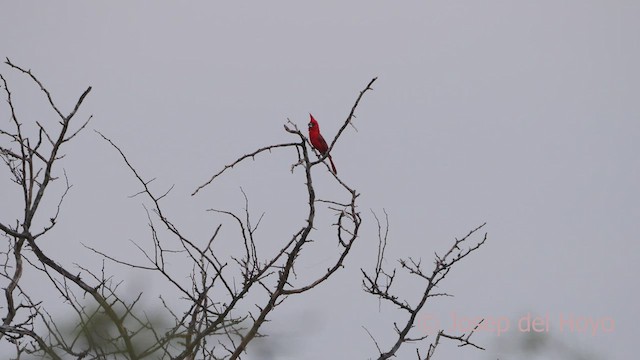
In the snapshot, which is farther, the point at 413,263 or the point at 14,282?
the point at 413,263

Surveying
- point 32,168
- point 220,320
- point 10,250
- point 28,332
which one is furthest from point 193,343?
point 10,250

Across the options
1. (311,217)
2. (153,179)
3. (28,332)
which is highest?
(153,179)

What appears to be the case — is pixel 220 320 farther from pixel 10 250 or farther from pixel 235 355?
pixel 10 250

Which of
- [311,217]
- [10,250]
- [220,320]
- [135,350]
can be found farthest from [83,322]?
[10,250]

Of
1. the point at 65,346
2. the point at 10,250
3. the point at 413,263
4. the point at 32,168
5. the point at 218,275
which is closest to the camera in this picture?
the point at 65,346

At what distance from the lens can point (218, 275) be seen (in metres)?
3.44

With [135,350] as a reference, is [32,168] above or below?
above

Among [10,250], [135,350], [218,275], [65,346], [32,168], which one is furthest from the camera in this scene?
[10,250]

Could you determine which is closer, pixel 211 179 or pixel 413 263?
pixel 211 179

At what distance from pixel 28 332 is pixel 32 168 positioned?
3.45ft

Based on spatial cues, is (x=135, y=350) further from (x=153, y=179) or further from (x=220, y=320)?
(x=153, y=179)

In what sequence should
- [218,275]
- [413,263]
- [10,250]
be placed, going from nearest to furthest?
[218,275], [10,250], [413,263]

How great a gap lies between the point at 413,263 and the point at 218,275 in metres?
1.76

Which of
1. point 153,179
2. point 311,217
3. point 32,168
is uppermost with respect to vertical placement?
point 32,168
